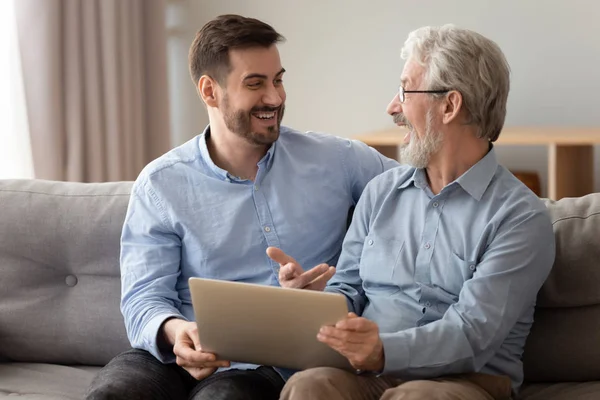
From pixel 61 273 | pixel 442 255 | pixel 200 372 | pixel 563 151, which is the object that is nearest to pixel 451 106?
pixel 442 255

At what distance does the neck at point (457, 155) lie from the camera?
1.95 meters

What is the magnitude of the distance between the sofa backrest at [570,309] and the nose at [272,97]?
684 mm

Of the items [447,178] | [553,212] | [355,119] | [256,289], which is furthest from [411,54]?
[355,119]

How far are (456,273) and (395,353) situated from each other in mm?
229

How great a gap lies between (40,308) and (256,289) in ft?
2.96

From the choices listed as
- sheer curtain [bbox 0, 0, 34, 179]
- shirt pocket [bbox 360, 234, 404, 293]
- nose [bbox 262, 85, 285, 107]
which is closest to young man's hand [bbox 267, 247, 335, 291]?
shirt pocket [bbox 360, 234, 404, 293]

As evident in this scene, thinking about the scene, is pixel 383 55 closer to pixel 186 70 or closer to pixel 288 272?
pixel 186 70

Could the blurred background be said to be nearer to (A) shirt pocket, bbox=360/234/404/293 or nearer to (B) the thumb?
(B) the thumb

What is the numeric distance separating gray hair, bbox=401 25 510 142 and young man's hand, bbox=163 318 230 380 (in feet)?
2.29

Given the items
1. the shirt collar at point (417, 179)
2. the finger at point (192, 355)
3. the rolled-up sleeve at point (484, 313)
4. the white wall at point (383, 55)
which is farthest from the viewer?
the white wall at point (383, 55)

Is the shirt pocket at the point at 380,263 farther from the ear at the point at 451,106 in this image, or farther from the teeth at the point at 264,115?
the teeth at the point at 264,115

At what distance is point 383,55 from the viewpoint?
4156 millimetres

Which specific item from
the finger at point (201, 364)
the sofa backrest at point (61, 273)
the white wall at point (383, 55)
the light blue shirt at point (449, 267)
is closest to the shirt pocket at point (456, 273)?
the light blue shirt at point (449, 267)

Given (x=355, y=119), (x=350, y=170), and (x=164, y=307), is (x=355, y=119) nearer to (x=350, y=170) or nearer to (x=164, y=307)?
(x=350, y=170)
